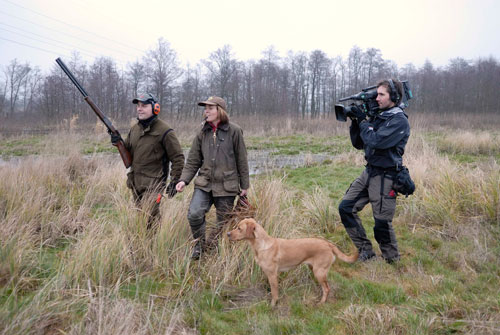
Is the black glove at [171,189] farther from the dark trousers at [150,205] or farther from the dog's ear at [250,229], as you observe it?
the dog's ear at [250,229]

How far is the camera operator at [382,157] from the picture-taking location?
12.1ft

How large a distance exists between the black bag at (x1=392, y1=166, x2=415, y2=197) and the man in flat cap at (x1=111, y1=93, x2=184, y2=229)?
104 inches

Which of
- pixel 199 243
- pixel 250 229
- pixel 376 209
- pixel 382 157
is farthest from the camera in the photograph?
pixel 199 243

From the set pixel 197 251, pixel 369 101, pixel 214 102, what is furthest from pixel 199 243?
pixel 369 101

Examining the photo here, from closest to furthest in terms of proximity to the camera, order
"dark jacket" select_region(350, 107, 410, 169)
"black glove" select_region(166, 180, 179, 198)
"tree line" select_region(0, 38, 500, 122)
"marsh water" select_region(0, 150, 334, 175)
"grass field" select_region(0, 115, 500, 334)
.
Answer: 1. "grass field" select_region(0, 115, 500, 334)
2. "dark jacket" select_region(350, 107, 410, 169)
3. "black glove" select_region(166, 180, 179, 198)
4. "marsh water" select_region(0, 150, 334, 175)
5. "tree line" select_region(0, 38, 500, 122)

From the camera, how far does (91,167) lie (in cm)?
812

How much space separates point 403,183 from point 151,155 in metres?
3.06

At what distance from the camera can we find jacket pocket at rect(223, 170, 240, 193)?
4016 mm

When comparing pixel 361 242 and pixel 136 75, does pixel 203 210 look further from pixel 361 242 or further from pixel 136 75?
pixel 136 75

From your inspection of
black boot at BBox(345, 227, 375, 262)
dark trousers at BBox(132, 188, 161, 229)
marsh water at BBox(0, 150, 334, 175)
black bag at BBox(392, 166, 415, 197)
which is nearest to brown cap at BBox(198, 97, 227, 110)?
dark trousers at BBox(132, 188, 161, 229)

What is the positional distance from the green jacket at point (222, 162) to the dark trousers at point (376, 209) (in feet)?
4.53

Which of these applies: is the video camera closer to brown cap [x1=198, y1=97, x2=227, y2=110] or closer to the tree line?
brown cap [x1=198, y1=97, x2=227, y2=110]

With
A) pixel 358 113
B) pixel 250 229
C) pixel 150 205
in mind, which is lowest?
pixel 250 229

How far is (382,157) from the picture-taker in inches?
152
